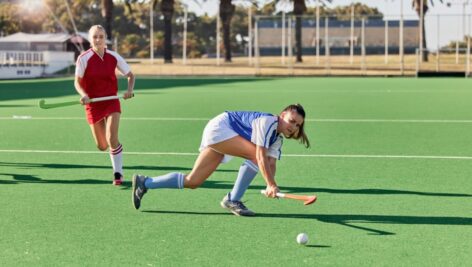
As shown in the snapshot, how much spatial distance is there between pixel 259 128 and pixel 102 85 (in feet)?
10.8

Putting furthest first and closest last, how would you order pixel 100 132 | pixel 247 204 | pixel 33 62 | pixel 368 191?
1. pixel 33 62
2. pixel 100 132
3. pixel 368 191
4. pixel 247 204

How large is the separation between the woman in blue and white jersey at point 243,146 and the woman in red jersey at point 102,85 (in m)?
2.04

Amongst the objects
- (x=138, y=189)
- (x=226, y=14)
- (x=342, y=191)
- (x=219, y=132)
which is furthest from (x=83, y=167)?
(x=226, y=14)

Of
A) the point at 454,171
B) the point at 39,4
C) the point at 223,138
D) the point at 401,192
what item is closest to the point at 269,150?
the point at 223,138

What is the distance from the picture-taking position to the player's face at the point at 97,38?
31.8 ft

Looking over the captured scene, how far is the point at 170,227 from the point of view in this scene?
7434 millimetres

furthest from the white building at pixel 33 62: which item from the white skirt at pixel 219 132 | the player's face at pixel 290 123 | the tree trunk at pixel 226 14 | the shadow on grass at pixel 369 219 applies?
the player's face at pixel 290 123

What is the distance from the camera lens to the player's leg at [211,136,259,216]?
25.2 feet

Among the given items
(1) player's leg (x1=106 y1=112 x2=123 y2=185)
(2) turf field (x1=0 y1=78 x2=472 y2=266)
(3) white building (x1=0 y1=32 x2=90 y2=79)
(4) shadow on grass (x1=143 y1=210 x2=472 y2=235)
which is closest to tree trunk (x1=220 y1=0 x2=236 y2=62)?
(3) white building (x1=0 y1=32 x2=90 y2=79)

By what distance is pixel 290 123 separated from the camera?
720 centimetres

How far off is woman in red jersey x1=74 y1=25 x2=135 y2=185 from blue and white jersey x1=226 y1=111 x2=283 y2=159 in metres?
2.59

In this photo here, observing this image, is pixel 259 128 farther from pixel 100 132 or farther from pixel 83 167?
pixel 83 167

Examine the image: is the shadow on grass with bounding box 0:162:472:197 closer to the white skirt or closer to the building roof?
the white skirt

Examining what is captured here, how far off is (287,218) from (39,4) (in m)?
119
